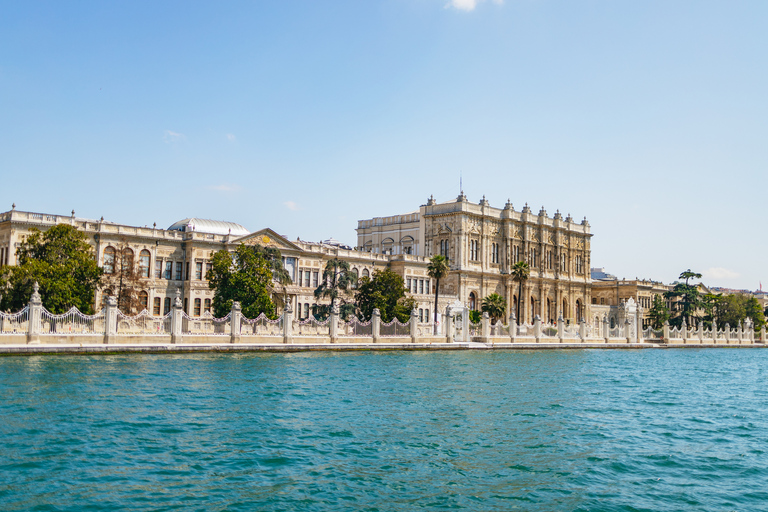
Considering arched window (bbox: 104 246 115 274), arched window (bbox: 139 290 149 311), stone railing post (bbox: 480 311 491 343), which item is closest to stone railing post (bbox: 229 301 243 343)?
arched window (bbox: 139 290 149 311)

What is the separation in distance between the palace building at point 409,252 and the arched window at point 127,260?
0.11m

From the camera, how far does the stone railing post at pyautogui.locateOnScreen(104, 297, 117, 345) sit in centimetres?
3180

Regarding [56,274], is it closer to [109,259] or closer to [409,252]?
[109,259]

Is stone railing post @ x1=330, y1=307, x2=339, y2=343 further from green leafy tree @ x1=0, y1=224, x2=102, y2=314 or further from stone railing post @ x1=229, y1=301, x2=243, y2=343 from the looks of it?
green leafy tree @ x1=0, y1=224, x2=102, y2=314

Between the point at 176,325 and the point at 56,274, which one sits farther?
the point at 56,274

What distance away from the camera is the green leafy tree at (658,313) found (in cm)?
9131

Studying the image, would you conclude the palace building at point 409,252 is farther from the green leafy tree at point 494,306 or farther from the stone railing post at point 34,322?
the stone railing post at point 34,322

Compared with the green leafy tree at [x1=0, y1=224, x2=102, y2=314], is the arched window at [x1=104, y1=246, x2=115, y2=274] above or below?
above

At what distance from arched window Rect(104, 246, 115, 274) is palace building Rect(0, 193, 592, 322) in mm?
71

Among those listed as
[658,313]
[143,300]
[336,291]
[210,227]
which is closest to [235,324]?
[143,300]

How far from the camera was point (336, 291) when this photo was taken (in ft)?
184

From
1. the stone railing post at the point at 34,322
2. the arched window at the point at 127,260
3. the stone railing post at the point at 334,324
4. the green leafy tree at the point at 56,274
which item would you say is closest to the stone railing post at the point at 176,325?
the green leafy tree at the point at 56,274

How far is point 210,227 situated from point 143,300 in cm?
1167

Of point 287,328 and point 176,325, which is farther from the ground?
point 176,325
